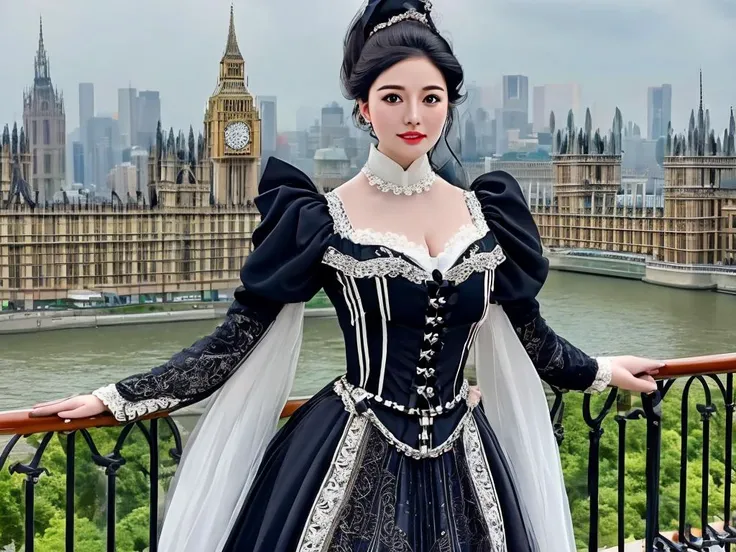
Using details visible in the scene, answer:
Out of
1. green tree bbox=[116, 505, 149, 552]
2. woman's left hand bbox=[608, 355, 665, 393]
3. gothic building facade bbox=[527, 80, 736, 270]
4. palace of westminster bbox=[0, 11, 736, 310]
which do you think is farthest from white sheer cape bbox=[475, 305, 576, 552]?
gothic building facade bbox=[527, 80, 736, 270]

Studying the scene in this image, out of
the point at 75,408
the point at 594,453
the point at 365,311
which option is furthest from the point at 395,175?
the point at 594,453

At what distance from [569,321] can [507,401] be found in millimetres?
9840

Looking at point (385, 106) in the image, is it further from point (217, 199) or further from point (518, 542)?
point (217, 199)

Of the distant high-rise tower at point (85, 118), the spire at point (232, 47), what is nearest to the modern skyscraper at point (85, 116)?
the distant high-rise tower at point (85, 118)

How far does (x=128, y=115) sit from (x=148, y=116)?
255 mm

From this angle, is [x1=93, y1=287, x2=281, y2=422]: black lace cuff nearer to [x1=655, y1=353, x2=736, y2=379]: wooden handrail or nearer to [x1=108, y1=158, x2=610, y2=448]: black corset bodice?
[x1=108, y1=158, x2=610, y2=448]: black corset bodice

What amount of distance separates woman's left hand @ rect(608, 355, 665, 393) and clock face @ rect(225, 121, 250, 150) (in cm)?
921

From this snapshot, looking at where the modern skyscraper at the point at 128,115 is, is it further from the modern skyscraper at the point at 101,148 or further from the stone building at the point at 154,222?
the stone building at the point at 154,222

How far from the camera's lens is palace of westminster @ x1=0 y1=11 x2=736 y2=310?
33.2 ft

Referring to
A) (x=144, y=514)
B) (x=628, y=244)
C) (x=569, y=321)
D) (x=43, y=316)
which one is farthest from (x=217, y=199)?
(x=144, y=514)

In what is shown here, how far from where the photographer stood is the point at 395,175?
0.97 meters

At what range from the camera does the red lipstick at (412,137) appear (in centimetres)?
95

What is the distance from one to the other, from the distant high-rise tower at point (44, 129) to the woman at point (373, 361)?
9176 mm

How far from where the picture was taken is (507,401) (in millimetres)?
1062
